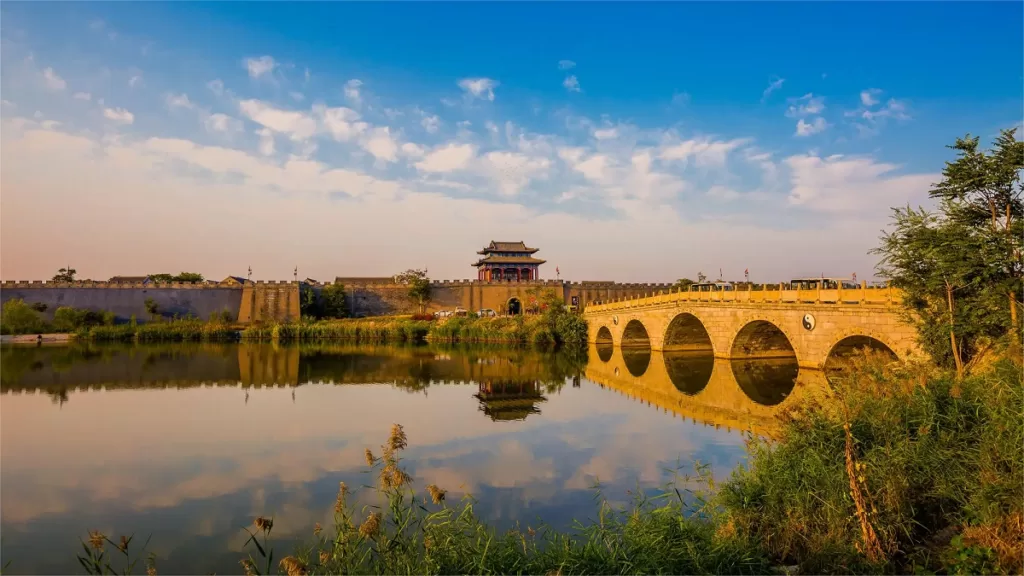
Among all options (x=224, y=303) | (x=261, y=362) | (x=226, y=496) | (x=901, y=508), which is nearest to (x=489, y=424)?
(x=226, y=496)

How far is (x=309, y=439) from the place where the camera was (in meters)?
12.8

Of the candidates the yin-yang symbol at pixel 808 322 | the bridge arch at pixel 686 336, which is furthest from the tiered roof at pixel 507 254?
the yin-yang symbol at pixel 808 322

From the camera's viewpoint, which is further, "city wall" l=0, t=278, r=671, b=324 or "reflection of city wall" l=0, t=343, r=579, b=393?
"city wall" l=0, t=278, r=671, b=324

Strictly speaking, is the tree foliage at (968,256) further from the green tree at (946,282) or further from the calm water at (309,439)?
the calm water at (309,439)

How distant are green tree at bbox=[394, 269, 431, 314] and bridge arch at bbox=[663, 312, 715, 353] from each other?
122ft

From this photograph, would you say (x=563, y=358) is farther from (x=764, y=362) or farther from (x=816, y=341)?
(x=816, y=341)

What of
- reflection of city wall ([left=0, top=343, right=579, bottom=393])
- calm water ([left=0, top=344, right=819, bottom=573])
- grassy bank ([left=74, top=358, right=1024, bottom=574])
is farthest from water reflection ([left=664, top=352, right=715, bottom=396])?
grassy bank ([left=74, top=358, right=1024, bottom=574])

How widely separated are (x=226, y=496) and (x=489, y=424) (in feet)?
22.4

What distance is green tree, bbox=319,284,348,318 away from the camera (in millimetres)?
61250

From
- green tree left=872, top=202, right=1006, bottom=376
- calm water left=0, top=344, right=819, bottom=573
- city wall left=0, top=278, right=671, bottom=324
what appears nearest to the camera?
calm water left=0, top=344, right=819, bottom=573

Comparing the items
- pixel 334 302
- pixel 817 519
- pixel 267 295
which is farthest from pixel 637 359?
pixel 267 295

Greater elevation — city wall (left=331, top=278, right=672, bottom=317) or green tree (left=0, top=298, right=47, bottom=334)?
city wall (left=331, top=278, right=672, bottom=317)

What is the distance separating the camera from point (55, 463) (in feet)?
35.9

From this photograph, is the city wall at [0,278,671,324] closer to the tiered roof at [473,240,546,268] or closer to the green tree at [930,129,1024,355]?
the tiered roof at [473,240,546,268]
